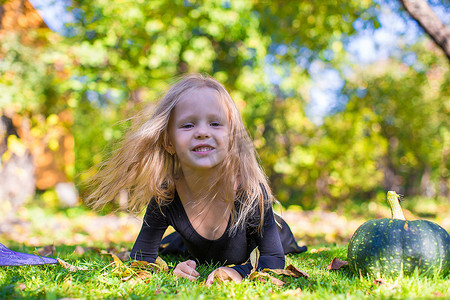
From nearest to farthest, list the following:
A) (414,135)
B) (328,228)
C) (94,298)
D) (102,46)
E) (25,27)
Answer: (94,298), (328,228), (102,46), (25,27), (414,135)

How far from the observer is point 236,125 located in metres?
2.81

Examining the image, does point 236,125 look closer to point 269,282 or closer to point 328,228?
point 269,282

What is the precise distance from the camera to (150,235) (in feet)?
9.08

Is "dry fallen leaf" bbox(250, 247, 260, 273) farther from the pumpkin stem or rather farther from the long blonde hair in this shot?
the pumpkin stem

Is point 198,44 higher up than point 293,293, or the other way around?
point 198,44

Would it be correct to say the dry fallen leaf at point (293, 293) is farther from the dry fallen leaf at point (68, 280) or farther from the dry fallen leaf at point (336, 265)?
the dry fallen leaf at point (68, 280)

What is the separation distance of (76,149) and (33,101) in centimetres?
147

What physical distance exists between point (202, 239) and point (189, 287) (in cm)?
71

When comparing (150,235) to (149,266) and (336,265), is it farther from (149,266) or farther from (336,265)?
(336,265)

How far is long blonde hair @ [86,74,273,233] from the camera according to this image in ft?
8.90

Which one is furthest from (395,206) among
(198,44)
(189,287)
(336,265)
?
(198,44)

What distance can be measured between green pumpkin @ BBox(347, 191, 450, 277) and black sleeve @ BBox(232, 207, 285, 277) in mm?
485

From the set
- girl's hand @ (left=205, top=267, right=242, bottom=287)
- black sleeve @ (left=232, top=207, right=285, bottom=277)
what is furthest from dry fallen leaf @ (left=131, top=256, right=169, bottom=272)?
black sleeve @ (left=232, top=207, right=285, bottom=277)

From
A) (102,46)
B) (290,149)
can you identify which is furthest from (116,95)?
(290,149)
